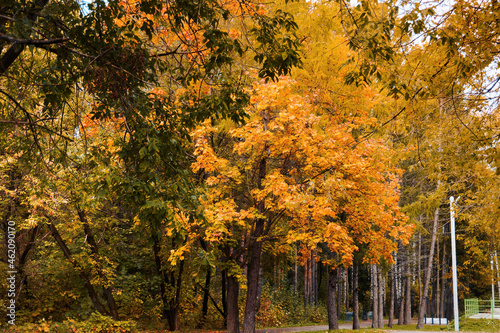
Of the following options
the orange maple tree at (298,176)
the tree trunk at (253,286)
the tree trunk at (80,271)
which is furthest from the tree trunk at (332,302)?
the tree trunk at (80,271)

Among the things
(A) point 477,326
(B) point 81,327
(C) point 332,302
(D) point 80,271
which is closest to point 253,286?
(B) point 81,327

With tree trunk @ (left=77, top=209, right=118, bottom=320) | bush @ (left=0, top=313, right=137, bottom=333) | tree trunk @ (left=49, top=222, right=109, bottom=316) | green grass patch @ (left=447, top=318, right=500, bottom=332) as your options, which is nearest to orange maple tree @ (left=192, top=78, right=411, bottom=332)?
bush @ (left=0, top=313, right=137, bottom=333)

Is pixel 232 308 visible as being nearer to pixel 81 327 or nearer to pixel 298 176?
pixel 81 327

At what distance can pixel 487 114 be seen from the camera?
6.40 m

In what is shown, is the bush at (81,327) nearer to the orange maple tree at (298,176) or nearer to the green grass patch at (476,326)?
the orange maple tree at (298,176)

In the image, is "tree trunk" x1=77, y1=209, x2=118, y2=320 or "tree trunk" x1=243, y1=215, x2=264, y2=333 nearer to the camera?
"tree trunk" x1=243, y1=215, x2=264, y2=333

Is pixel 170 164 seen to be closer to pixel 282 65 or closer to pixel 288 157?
pixel 282 65

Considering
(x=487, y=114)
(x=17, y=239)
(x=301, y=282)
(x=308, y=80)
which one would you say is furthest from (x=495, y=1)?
(x=301, y=282)

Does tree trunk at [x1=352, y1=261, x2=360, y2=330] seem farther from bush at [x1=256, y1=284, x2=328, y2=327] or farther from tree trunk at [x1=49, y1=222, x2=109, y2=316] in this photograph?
tree trunk at [x1=49, y1=222, x2=109, y2=316]

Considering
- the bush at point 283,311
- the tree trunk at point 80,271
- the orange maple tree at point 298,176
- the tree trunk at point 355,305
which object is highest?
the orange maple tree at point 298,176

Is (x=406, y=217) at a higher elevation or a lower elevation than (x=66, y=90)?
lower

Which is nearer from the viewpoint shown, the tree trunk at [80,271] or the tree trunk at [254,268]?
the tree trunk at [254,268]

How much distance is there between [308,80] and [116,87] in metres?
6.39

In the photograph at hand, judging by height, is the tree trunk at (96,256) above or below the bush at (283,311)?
above
